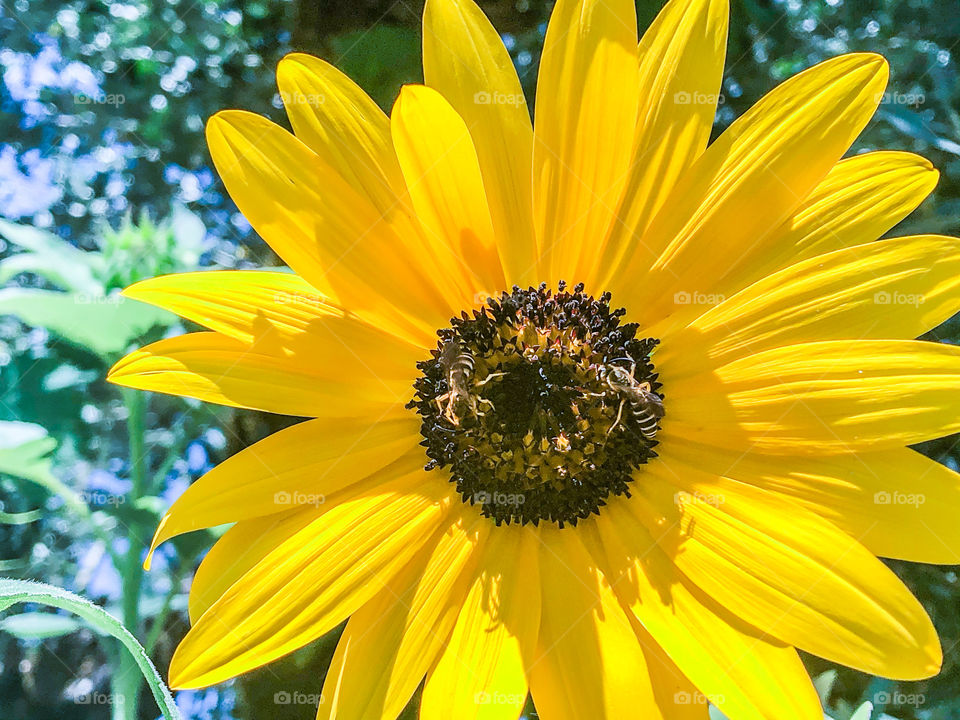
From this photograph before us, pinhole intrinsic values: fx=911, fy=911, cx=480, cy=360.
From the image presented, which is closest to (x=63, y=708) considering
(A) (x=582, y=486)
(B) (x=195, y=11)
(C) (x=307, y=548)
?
(C) (x=307, y=548)

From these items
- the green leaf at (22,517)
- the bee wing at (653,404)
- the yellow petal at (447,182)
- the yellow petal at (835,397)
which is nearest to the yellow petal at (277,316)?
the yellow petal at (447,182)

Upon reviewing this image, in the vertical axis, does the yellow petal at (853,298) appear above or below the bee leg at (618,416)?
above

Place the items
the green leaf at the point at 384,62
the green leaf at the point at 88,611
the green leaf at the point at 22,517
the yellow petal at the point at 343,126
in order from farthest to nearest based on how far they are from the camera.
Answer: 1. the green leaf at the point at 384,62
2. the green leaf at the point at 22,517
3. the yellow petal at the point at 343,126
4. the green leaf at the point at 88,611

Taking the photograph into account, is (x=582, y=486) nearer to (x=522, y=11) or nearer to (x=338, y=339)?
(x=338, y=339)

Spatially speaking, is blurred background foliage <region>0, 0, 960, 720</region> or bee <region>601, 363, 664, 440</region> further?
blurred background foliage <region>0, 0, 960, 720</region>

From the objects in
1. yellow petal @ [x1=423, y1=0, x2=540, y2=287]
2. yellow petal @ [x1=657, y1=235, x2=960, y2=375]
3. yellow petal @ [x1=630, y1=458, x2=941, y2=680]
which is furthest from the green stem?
yellow petal @ [x1=657, y1=235, x2=960, y2=375]

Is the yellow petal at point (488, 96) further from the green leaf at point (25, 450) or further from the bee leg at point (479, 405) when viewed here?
the green leaf at point (25, 450)

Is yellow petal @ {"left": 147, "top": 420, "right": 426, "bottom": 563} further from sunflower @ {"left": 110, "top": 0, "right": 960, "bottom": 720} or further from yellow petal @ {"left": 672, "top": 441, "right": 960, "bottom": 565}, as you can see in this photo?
yellow petal @ {"left": 672, "top": 441, "right": 960, "bottom": 565}
